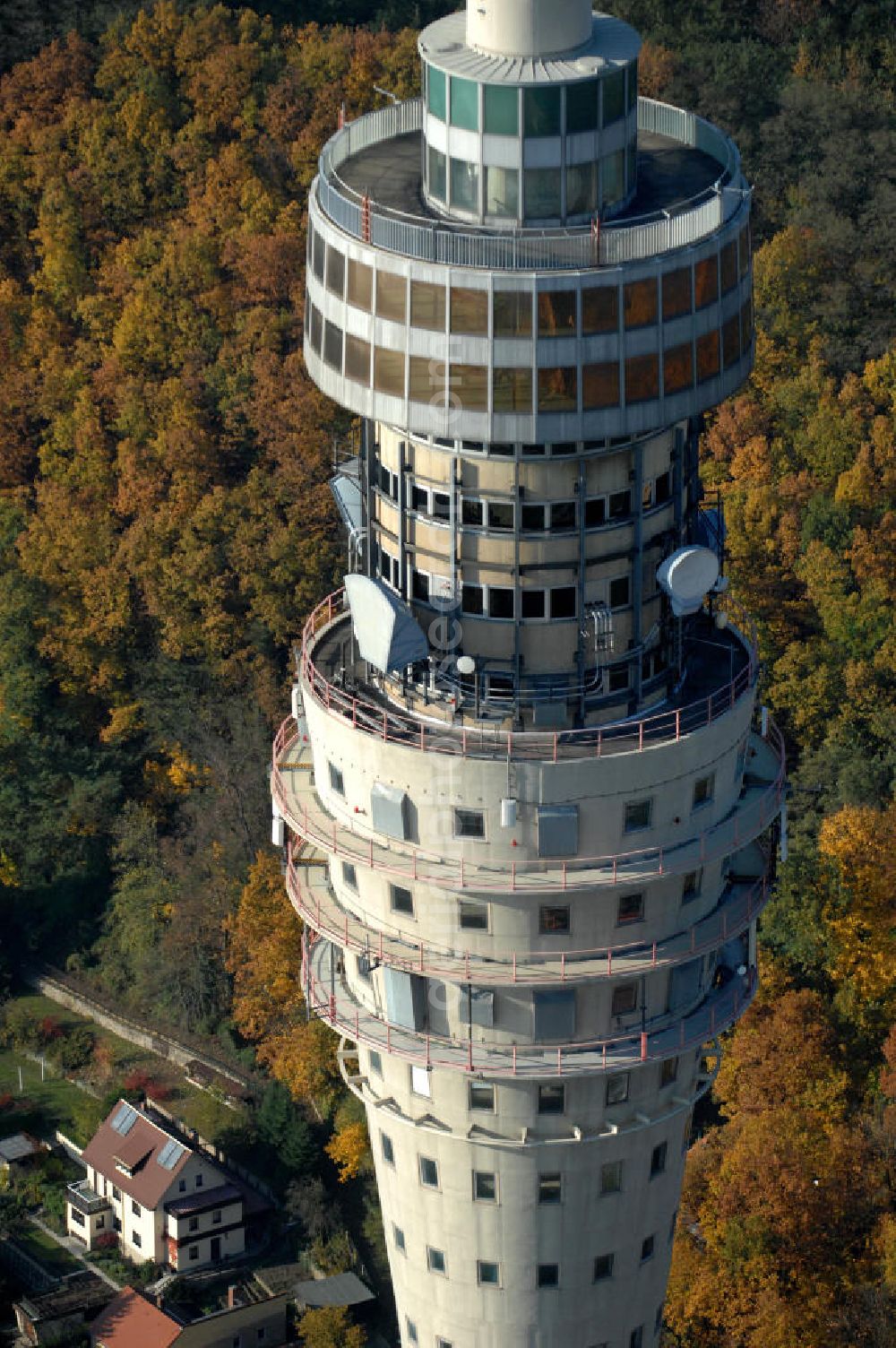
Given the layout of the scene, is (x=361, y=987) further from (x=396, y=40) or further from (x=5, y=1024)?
(x=396, y=40)

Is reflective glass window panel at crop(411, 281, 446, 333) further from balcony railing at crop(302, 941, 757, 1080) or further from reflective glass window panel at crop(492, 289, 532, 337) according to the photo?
balcony railing at crop(302, 941, 757, 1080)

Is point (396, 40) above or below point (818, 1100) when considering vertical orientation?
above

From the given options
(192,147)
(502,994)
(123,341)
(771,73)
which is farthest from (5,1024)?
(502,994)

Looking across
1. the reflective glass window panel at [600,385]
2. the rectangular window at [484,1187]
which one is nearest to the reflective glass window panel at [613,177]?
the reflective glass window panel at [600,385]

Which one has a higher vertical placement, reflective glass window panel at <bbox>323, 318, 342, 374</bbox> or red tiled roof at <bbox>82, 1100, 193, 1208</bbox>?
reflective glass window panel at <bbox>323, 318, 342, 374</bbox>

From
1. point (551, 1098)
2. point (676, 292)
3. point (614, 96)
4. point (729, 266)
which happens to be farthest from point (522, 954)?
point (614, 96)

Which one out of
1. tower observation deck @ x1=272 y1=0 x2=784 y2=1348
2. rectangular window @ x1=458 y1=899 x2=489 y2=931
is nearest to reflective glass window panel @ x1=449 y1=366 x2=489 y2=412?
tower observation deck @ x1=272 y1=0 x2=784 y2=1348
